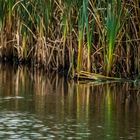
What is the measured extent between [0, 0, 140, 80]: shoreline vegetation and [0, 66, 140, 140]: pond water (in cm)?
47

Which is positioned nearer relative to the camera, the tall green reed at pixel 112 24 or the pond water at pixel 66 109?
the pond water at pixel 66 109

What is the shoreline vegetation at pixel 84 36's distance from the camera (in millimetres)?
12539

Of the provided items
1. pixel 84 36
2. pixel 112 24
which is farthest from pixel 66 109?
pixel 84 36

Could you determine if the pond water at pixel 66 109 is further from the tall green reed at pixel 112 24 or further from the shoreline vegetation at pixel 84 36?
the tall green reed at pixel 112 24

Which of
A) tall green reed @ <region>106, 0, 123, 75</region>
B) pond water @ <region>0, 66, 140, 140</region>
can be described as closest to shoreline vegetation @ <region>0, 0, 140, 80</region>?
tall green reed @ <region>106, 0, 123, 75</region>

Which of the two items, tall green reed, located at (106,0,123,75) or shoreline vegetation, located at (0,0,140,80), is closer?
tall green reed, located at (106,0,123,75)

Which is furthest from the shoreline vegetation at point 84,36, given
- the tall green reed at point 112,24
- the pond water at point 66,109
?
the pond water at point 66,109

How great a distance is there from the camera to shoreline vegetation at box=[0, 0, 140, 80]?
12.5 m

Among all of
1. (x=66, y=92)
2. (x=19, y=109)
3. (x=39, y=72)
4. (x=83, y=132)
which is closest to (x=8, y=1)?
(x=39, y=72)

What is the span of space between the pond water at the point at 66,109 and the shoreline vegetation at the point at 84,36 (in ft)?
1.55

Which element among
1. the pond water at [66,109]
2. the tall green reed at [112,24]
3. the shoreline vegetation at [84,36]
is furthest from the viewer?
the shoreline vegetation at [84,36]

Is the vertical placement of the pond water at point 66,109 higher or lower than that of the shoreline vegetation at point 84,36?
lower

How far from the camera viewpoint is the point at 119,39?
1277cm

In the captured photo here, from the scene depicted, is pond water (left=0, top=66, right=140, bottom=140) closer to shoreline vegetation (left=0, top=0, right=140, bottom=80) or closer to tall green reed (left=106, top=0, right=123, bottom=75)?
shoreline vegetation (left=0, top=0, right=140, bottom=80)
